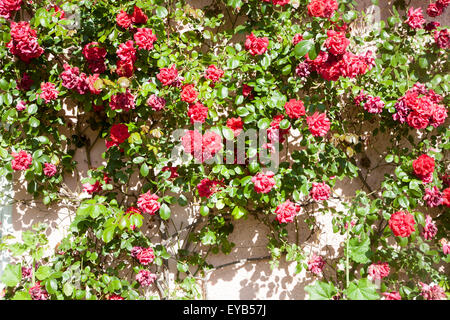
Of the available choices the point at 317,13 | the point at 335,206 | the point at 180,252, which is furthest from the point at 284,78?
the point at 180,252

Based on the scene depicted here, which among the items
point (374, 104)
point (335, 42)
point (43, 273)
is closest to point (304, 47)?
point (335, 42)

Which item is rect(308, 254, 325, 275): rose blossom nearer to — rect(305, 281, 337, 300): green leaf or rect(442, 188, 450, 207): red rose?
rect(305, 281, 337, 300): green leaf

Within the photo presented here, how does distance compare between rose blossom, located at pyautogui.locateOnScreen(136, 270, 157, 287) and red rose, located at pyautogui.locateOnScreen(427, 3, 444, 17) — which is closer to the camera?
rose blossom, located at pyautogui.locateOnScreen(136, 270, 157, 287)

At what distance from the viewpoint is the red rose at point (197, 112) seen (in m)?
1.76

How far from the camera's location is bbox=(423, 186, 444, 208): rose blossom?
1936 mm

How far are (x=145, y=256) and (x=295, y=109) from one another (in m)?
1.12

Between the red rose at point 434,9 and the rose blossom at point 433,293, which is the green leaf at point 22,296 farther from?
the red rose at point 434,9

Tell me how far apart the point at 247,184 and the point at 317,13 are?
923 millimetres

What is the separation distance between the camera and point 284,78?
2.11 m

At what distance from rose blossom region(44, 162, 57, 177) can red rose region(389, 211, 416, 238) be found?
1867 millimetres

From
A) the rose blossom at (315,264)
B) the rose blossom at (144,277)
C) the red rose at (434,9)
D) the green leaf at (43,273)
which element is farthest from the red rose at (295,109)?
the green leaf at (43,273)

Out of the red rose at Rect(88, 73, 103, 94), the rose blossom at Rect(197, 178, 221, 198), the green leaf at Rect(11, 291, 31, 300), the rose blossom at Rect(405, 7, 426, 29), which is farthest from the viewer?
the rose blossom at Rect(405, 7, 426, 29)

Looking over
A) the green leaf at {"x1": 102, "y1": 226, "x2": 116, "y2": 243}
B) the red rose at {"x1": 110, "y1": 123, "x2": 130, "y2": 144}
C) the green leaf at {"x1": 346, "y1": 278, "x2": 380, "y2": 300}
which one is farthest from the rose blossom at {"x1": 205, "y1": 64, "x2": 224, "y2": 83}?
the green leaf at {"x1": 346, "y1": 278, "x2": 380, "y2": 300}
